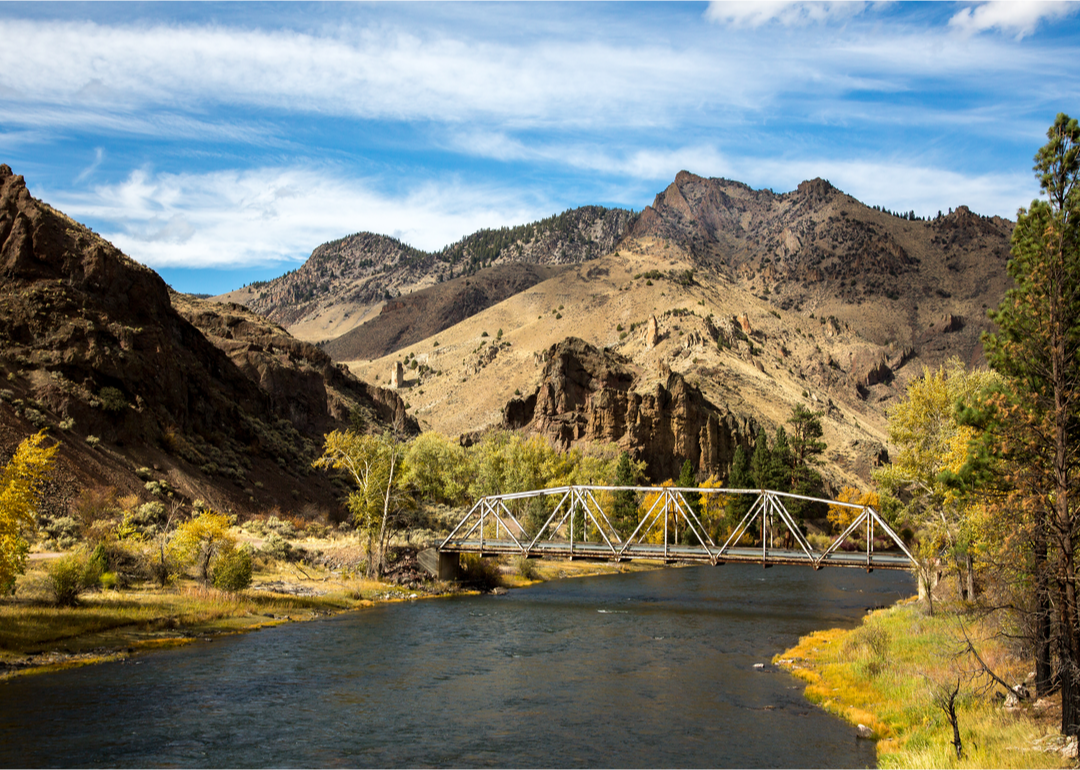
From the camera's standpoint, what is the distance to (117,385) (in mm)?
55594

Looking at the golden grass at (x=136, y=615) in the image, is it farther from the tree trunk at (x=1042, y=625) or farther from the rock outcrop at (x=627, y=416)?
the rock outcrop at (x=627, y=416)

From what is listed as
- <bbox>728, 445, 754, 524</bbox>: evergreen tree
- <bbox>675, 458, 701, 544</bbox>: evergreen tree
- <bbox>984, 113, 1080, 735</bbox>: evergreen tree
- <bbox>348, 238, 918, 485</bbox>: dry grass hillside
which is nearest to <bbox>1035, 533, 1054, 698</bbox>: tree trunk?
<bbox>984, 113, 1080, 735</bbox>: evergreen tree

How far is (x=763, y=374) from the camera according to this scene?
142750 millimetres

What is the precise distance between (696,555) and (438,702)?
2677cm

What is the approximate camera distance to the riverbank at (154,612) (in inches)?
1078

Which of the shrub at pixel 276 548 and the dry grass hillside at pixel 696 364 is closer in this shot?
the shrub at pixel 276 548

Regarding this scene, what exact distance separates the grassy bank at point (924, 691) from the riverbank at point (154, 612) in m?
22.9

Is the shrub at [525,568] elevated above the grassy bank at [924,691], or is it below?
below

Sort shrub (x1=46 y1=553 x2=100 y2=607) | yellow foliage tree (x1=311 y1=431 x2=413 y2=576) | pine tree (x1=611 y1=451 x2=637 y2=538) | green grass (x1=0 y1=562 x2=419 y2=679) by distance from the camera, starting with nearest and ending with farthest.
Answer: green grass (x1=0 y1=562 x2=419 y2=679) → shrub (x1=46 y1=553 x2=100 y2=607) → yellow foliage tree (x1=311 y1=431 x2=413 y2=576) → pine tree (x1=611 y1=451 x2=637 y2=538)

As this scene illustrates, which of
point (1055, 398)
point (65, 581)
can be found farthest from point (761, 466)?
point (1055, 398)

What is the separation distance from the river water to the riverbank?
1.21 m

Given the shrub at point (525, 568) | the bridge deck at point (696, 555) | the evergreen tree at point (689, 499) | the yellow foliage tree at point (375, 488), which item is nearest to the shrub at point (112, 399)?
the yellow foliage tree at point (375, 488)

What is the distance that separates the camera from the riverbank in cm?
2739

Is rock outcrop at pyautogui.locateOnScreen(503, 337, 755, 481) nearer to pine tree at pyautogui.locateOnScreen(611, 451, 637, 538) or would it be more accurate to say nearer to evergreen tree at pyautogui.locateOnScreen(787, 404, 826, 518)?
evergreen tree at pyautogui.locateOnScreen(787, 404, 826, 518)
